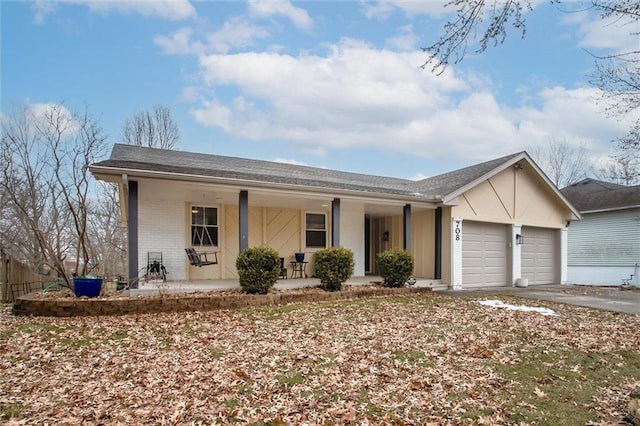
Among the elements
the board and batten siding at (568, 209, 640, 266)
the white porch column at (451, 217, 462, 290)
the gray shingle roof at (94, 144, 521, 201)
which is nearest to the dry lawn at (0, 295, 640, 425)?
the gray shingle roof at (94, 144, 521, 201)

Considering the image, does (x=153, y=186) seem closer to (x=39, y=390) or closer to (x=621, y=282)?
(x=39, y=390)

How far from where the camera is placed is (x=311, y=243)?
1330cm

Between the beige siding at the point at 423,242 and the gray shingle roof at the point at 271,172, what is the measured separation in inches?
34.0

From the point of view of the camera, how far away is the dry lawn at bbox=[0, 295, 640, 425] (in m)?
3.61

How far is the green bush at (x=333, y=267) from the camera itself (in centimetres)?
994

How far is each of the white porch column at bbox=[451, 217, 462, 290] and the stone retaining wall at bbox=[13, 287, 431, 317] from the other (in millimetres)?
4620

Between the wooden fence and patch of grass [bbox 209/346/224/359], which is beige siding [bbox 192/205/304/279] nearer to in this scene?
the wooden fence

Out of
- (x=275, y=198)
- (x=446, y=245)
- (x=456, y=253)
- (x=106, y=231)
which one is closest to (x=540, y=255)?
(x=456, y=253)

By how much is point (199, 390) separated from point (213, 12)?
8.63 m

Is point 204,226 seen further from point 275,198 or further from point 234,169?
point 275,198

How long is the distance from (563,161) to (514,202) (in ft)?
64.2

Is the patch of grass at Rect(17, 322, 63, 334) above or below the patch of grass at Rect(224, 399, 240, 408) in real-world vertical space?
above

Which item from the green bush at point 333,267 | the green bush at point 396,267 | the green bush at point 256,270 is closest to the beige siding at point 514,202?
the green bush at point 396,267

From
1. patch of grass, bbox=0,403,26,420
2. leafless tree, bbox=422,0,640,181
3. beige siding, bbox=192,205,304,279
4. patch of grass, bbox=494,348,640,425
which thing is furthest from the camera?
beige siding, bbox=192,205,304,279
